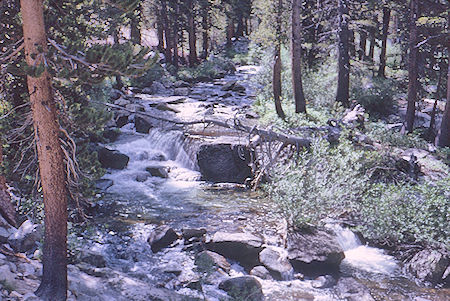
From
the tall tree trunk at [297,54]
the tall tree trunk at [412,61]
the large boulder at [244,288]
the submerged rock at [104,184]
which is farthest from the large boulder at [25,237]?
the tall tree trunk at [412,61]

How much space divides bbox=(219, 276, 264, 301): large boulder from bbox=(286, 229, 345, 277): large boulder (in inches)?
57.8

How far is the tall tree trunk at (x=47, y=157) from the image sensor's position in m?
5.37

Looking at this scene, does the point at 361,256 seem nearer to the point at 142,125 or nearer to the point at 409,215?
the point at 409,215

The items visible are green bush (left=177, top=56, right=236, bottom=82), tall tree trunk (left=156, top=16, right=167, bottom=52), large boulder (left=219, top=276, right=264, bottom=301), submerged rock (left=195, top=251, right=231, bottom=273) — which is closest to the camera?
large boulder (left=219, top=276, right=264, bottom=301)

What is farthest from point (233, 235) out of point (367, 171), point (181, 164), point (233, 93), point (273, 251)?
point (233, 93)

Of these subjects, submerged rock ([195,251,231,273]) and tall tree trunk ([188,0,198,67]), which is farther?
tall tree trunk ([188,0,198,67])

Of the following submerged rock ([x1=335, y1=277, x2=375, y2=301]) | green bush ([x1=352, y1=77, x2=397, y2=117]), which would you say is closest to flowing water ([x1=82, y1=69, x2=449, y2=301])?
submerged rock ([x1=335, y1=277, x2=375, y2=301])

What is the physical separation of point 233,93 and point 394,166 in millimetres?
16575

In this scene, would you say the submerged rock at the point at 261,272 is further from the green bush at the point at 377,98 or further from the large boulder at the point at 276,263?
the green bush at the point at 377,98

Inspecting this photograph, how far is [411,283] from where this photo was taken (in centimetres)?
875

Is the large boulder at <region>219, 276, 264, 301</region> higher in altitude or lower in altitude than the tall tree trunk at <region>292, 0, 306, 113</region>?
lower

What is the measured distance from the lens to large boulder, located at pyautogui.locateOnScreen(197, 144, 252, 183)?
15.4 m

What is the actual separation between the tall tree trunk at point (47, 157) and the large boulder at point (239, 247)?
14.1 feet

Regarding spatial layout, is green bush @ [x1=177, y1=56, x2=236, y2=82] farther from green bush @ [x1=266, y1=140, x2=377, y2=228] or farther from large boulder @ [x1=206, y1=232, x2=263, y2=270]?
large boulder @ [x1=206, y1=232, x2=263, y2=270]
